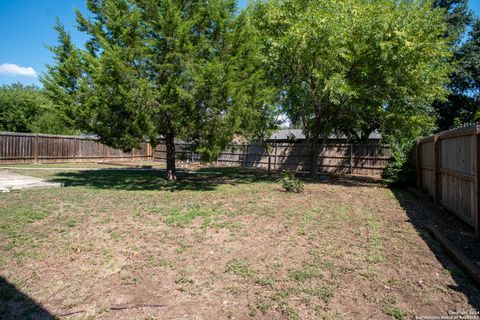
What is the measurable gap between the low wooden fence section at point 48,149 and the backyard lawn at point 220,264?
11324 millimetres

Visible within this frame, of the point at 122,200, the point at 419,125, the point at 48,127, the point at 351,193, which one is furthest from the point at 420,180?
the point at 48,127

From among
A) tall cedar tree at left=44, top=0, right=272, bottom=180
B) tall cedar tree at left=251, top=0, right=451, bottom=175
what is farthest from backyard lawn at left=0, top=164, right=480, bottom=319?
tall cedar tree at left=251, top=0, right=451, bottom=175

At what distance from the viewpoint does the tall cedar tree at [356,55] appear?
10.5 meters

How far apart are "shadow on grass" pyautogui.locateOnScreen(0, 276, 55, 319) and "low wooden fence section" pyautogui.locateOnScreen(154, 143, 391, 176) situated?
1069 cm

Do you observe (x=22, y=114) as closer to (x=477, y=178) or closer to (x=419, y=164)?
(x=419, y=164)

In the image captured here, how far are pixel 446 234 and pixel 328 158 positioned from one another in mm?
12182

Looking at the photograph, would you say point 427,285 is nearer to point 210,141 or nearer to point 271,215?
point 271,215

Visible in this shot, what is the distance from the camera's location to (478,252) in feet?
13.6

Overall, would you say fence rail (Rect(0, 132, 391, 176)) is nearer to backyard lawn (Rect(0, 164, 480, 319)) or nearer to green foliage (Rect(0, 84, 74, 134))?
backyard lawn (Rect(0, 164, 480, 319))

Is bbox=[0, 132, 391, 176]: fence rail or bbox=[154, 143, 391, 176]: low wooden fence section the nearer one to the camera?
bbox=[154, 143, 391, 176]: low wooden fence section

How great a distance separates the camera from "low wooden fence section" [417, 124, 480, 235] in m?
4.93

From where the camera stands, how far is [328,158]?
17109 millimetres

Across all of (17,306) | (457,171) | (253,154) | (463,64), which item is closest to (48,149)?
(253,154)

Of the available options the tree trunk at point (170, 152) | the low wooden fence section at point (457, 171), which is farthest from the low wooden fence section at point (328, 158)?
the low wooden fence section at point (457, 171)
